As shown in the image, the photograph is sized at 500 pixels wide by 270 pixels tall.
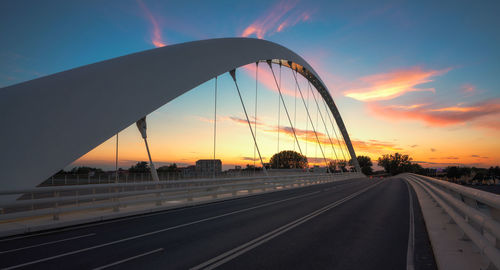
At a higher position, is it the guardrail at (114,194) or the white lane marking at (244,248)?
the guardrail at (114,194)

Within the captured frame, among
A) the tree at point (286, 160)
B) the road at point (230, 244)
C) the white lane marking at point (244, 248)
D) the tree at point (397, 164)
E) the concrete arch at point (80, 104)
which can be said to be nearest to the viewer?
the white lane marking at point (244, 248)

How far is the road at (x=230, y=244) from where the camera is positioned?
204 inches

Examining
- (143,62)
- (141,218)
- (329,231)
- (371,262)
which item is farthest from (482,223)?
A: (143,62)

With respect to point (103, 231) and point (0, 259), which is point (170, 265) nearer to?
point (0, 259)

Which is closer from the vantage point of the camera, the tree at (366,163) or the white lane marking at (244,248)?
the white lane marking at (244,248)

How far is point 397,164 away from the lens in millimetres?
158875

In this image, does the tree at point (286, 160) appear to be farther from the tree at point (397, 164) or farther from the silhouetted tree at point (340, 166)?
the tree at point (397, 164)

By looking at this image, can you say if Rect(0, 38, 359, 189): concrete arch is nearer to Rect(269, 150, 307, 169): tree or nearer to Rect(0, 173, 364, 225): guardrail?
Rect(0, 173, 364, 225): guardrail

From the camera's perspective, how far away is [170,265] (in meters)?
5.03

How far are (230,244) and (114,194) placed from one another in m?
5.72

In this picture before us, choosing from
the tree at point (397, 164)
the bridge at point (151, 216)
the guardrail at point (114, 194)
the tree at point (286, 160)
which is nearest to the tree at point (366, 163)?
the tree at point (397, 164)

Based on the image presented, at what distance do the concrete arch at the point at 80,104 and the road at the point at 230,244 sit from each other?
3.93 m

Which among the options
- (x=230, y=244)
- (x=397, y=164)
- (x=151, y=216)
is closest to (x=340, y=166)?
(x=151, y=216)

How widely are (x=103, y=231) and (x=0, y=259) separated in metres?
2.51
